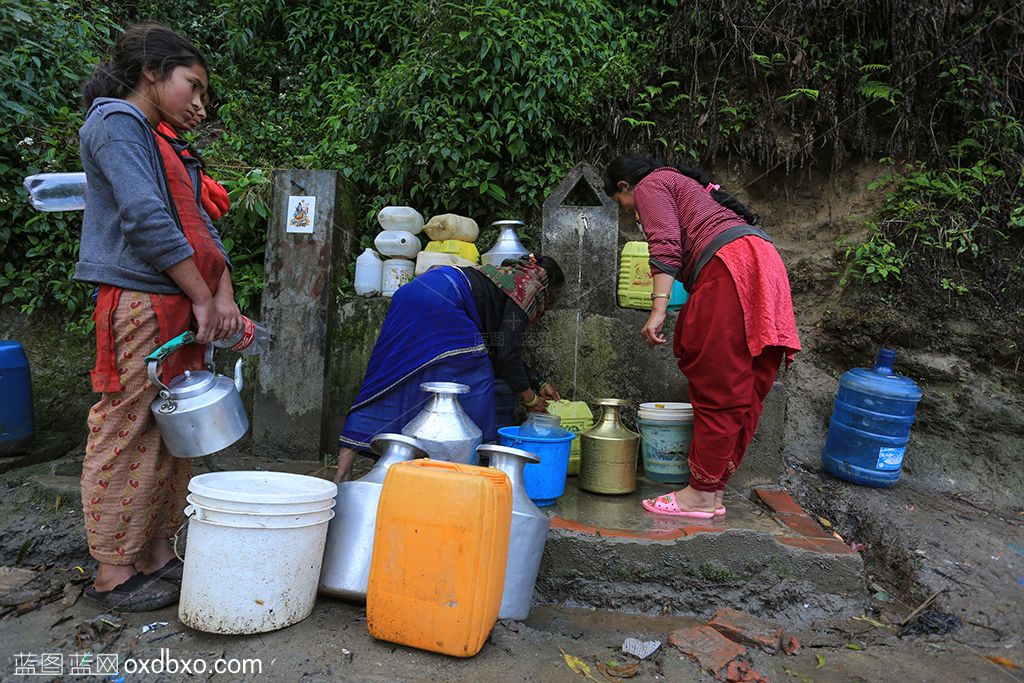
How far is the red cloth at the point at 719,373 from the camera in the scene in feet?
8.96

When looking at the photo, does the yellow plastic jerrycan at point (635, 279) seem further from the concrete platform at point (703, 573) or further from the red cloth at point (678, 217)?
the concrete platform at point (703, 573)

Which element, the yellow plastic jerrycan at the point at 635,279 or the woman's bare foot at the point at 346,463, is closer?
the woman's bare foot at the point at 346,463

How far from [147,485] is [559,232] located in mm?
2863

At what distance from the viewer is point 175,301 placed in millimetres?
2152

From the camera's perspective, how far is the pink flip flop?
2.86 meters

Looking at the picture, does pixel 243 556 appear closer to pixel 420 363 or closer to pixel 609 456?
pixel 420 363

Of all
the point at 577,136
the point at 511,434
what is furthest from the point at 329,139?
the point at 511,434

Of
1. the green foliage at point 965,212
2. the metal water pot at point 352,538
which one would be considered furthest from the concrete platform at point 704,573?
the green foliage at point 965,212

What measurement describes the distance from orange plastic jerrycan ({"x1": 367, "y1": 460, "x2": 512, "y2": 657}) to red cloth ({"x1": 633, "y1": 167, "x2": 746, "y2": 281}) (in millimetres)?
1616

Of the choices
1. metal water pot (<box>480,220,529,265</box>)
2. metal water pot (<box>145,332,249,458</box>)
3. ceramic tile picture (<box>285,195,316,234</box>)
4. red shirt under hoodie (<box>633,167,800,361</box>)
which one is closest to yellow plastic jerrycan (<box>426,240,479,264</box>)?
metal water pot (<box>480,220,529,265</box>)

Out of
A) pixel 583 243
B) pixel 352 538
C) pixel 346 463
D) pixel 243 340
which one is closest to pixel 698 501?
pixel 352 538

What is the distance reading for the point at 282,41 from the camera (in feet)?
23.5

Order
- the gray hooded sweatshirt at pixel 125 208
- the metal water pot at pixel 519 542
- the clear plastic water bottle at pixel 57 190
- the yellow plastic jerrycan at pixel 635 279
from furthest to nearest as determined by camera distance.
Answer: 1. the yellow plastic jerrycan at pixel 635 279
2. the clear plastic water bottle at pixel 57 190
3. the metal water pot at pixel 519 542
4. the gray hooded sweatshirt at pixel 125 208

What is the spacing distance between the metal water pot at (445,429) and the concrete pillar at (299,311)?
1644 mm
